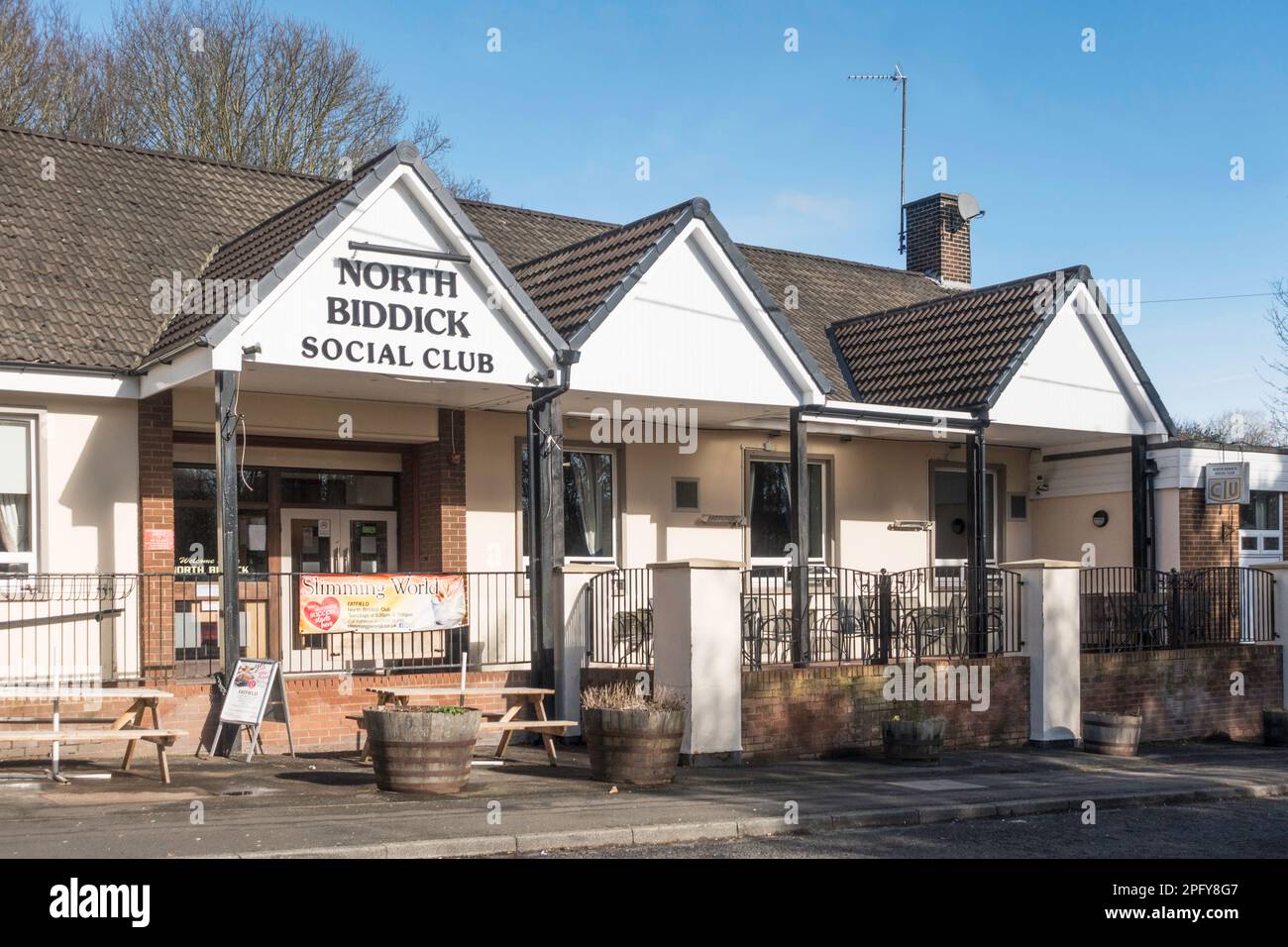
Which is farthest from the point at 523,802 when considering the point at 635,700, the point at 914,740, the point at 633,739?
the point at 914,740

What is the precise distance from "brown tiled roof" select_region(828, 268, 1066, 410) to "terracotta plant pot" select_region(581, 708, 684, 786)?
304 inches

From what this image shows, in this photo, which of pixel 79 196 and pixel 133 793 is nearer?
pixel 133 793

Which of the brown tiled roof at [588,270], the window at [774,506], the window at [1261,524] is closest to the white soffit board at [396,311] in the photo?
the brown tiled roof at [588,270]

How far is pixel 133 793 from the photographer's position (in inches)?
451

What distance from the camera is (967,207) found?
28.3 m

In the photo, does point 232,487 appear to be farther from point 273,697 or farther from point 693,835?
point 693,835

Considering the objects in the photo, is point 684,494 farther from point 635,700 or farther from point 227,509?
point 227,509

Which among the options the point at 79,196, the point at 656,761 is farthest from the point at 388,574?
the point at 79,196

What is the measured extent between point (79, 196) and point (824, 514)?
10498 millimetres

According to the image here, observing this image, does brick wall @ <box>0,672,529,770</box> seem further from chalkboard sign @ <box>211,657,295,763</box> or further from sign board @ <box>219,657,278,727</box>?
sign board @ <box>219,657,278,727</box>

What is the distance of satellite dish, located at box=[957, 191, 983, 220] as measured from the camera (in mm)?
28219

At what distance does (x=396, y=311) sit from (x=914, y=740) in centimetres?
665

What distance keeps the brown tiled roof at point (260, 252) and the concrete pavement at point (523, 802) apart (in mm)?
4207
